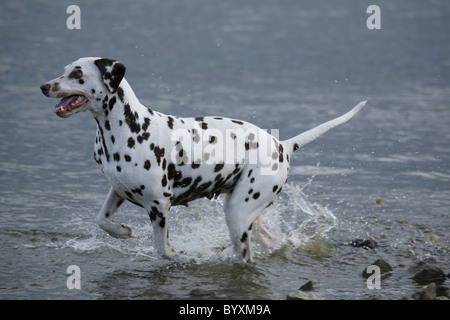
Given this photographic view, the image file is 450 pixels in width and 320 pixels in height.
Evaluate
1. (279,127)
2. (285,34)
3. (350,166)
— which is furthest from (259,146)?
(285,34)

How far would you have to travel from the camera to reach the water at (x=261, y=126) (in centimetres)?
791

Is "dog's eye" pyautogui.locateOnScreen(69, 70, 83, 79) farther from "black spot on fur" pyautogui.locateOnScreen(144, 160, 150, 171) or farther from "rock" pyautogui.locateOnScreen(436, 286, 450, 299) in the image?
"rock" pyautogui.locateOnScreen(436, 286, 450, 299)

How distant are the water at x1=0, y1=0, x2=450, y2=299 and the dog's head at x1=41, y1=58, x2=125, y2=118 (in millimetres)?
1638

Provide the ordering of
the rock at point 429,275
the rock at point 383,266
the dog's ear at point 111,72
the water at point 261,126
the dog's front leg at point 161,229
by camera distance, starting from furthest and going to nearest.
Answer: the rock at point 383,266
the water at point 261,126
the rock at point 429,275
the dog's front leg at point 161,229
the dog's ear at point 111,72

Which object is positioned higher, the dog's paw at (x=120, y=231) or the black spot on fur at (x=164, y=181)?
the black spot on fur at (x=164, y=181)

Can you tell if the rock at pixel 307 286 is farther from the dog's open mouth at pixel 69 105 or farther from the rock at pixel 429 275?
the dog's open mouth at pixel 69 105

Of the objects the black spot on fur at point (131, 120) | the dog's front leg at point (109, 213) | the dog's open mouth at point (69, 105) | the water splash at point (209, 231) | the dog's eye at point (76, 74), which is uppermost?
the dog's eye at point (76, 74)

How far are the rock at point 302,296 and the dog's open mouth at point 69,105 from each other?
238cm

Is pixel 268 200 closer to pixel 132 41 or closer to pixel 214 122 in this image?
pixel 214 122

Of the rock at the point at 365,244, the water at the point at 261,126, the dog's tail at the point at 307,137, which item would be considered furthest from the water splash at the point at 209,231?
the dog's tail at the point at 307,137

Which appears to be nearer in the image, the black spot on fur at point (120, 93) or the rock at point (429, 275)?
the black spot on fur at point (120, 93)

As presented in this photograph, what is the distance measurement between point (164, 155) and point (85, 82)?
924 millimetres

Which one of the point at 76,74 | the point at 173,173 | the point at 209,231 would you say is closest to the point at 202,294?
the point at 173,173

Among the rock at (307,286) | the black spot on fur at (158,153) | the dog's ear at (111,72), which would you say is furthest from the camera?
the rock at (307,286)
